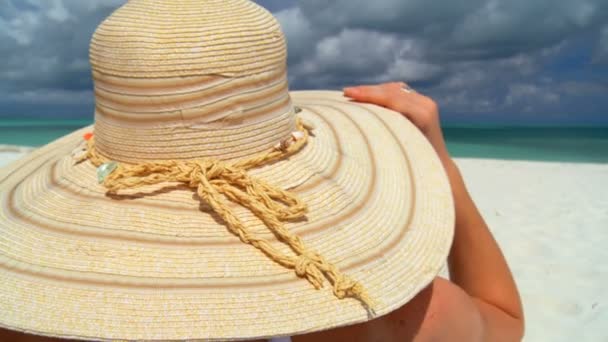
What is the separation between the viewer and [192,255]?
0.88m

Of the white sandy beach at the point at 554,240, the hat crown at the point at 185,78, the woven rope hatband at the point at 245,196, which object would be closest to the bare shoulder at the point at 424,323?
the woven rope hatband at the point at 245,196

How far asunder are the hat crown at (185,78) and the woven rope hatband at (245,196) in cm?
3

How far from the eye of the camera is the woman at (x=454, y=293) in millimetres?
988

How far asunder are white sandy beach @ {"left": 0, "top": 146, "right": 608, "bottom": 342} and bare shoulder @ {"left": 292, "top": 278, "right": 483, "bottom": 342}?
1807 millimetres

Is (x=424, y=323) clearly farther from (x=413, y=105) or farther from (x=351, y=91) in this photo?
(x=351, y=91)

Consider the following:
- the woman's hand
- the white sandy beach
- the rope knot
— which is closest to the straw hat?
the rope knot

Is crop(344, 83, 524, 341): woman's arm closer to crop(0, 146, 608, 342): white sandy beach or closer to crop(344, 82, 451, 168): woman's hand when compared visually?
crop(344, 82, 451, 168): woman's hand

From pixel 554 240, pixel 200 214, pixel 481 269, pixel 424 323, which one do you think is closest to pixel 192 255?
pixel 200 214

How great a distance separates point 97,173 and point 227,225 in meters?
0.29

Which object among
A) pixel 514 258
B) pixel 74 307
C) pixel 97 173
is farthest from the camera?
pixel 514 258

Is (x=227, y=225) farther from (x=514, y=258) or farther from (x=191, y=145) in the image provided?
(x=514, y=258)

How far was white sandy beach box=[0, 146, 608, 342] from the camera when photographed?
2.84 metres

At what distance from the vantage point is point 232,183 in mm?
969

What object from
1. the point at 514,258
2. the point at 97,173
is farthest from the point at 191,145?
the point at 514,258
